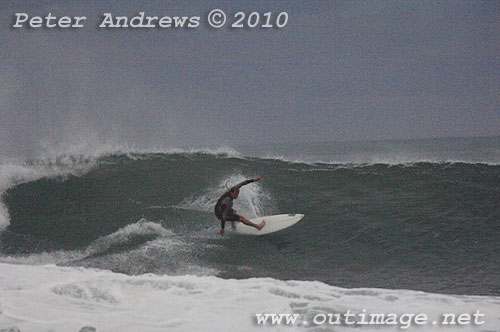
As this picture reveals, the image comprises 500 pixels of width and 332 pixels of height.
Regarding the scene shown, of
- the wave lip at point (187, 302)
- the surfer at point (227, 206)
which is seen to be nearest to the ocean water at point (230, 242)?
the wave lip at point (187, 302)

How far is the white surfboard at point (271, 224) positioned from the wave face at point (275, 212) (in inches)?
7.3

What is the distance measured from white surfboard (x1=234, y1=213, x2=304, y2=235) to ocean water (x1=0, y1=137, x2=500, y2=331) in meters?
0.19

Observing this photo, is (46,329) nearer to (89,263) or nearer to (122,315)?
(122,315)

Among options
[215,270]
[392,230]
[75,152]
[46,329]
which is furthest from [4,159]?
[392,230]

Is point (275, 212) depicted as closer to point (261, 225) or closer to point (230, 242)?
point (261, 225)

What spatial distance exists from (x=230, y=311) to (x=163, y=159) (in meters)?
11.5

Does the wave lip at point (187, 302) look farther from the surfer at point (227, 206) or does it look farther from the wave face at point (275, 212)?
the surfer at point (227, 206)

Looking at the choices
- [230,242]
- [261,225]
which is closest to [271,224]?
[261,225]

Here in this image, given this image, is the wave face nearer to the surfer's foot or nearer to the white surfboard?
the white surfboard

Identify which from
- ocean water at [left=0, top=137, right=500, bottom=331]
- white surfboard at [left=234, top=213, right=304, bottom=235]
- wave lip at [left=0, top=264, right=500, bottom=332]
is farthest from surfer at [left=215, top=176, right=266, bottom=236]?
wave lip at [left=0, top=264, right=500, bottom=332]

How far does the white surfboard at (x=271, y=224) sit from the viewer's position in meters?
9.30

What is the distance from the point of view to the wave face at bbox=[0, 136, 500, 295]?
7.20 metres

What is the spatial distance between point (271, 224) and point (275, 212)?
1.25 meters

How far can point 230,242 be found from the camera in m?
8.80
